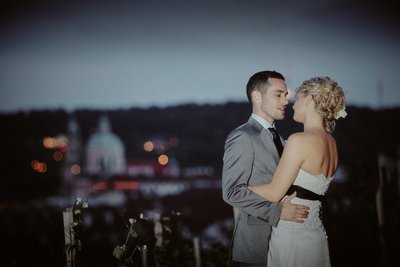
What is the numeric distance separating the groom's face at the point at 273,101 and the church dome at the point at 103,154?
87.8m

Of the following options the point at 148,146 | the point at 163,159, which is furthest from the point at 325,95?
the point at 148,146

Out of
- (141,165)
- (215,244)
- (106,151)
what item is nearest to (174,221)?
(215,244)

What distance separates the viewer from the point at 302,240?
316 cm

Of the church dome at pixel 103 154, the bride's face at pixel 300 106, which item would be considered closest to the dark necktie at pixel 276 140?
the bride's face at pixel 300 106

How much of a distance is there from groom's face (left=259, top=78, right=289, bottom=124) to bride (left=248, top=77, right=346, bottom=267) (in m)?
0.14

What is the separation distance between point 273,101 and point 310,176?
0.70m

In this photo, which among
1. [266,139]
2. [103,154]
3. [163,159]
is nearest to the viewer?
[266,139]

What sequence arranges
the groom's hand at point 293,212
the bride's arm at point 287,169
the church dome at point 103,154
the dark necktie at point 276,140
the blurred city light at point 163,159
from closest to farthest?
1. the bride's arm at point 287,169
2. the groom's hand at point 293,212
3. the dark necktie at point 276,140
4. the church dome at point 103,154
5. the blurred city light at point 163,159

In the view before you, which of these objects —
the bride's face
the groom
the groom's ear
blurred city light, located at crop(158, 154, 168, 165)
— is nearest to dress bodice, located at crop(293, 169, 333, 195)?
the groom

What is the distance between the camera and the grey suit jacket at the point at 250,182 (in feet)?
9.98

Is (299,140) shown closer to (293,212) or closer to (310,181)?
(310,181)

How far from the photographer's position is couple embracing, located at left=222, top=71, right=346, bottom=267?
3.02 m

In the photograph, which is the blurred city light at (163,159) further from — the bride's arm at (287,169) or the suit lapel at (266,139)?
the bride's arm at (287,169)

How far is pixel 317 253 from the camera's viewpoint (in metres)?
3.19
